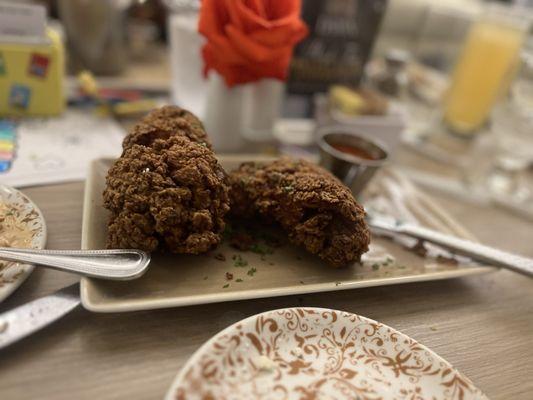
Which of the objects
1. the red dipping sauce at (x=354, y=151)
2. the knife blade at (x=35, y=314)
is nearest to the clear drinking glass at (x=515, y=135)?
the red dipping sauce at (x=354, y=151)

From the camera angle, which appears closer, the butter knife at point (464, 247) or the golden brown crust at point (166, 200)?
the golden brown crust at point (166, 200)

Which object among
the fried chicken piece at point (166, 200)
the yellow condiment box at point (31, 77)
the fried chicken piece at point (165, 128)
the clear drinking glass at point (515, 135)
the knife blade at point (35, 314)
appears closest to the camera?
the knife blade at point (35, 314)

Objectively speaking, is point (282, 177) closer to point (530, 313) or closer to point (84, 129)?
point (530, 313)

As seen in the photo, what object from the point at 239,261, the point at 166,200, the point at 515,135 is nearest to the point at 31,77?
the point at 166,200

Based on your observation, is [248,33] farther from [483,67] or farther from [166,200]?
[483,67]

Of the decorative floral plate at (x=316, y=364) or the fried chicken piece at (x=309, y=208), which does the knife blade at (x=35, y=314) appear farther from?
the fried chicken piece at (x=309, y=208)

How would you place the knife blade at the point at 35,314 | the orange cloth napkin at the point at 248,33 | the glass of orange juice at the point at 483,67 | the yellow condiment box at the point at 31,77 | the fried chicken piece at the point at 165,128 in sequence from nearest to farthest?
the knife blade at the point at 35,314 → the fried chicken piece at the point at 165,128 → the orange cloth napkin at the point at 248,33 → the yellow condiment box at the point at 31,77 → the glass of orange juice at the point at 483,67

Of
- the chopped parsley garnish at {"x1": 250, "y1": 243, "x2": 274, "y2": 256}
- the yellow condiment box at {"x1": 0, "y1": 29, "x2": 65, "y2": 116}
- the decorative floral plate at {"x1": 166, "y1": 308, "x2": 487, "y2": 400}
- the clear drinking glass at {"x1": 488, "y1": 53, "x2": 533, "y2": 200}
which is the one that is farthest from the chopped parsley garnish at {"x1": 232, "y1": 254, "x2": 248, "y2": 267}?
the clear drinking glass at {"x1": 488, "y1": 53, "x2": 533, "y2": 200}
